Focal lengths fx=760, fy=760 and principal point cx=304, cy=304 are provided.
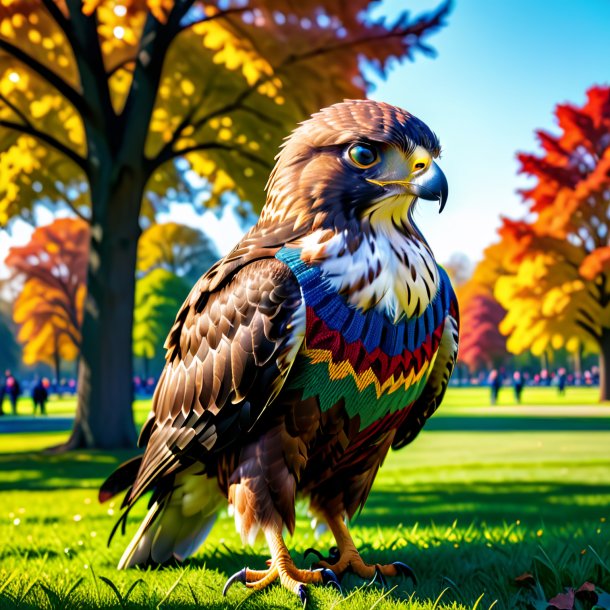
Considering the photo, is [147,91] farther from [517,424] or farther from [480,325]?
[480,325]

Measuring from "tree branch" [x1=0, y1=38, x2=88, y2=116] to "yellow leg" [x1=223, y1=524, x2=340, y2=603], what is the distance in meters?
8.31

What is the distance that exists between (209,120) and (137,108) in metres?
1.34

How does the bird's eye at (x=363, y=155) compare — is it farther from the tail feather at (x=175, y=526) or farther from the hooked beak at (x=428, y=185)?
the tail feather at (x=175, y=526)

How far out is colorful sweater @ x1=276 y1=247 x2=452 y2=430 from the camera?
2.65 m

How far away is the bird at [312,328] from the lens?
2660 mm

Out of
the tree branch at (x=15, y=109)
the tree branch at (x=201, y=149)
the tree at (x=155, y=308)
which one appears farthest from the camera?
the tree at (x=155, y=308)

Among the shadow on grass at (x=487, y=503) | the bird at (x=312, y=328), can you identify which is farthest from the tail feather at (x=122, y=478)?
the shadow on grass at (x=487, y=503)

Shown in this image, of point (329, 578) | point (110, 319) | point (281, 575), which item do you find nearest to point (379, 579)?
point (329, 578)

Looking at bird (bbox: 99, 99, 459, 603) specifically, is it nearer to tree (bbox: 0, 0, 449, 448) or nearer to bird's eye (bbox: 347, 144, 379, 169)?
bird's eye (bbox: 347, 144, 379, 169)

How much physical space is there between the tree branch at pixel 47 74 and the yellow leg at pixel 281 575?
27.3 ft

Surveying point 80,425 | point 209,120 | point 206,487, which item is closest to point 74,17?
point 209,120

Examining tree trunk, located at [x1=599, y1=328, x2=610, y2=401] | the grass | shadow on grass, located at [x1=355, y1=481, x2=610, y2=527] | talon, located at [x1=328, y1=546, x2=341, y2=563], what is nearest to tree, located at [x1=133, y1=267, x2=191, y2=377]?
tree trunk, located at [x1=599, y1=328, x2=610, y2=401]

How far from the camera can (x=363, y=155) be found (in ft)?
8.80

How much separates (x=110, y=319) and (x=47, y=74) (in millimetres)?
3258
